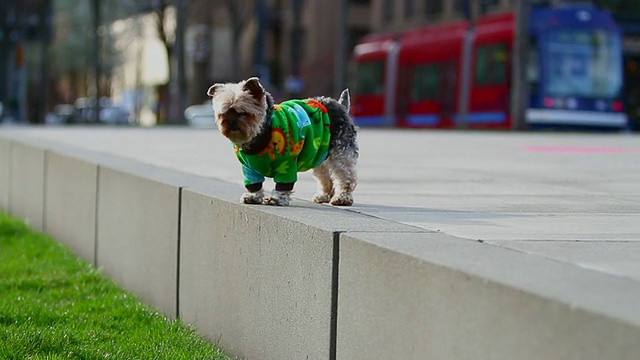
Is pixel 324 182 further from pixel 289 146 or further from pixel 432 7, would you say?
pixel 432 7

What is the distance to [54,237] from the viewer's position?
38.7 ft

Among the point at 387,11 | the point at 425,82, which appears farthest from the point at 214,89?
the point at 387,11

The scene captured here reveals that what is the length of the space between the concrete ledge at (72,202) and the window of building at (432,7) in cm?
4731

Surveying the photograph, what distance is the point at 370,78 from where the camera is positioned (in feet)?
151

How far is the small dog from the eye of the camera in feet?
21.1

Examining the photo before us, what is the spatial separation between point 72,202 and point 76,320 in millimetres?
3660

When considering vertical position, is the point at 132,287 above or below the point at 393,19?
below

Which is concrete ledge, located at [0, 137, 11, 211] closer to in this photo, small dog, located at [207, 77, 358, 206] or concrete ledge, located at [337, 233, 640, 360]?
small dog, located at [207, 77, 358, 206]

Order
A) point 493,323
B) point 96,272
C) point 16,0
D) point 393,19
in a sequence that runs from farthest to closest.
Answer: point 393,19 → point 16,0 → point 96,272 → point 493,323

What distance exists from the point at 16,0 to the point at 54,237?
35566 mm

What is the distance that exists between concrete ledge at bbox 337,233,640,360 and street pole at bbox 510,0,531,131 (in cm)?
3013

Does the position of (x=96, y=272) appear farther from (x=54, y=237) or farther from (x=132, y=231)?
(x=54, y=237)

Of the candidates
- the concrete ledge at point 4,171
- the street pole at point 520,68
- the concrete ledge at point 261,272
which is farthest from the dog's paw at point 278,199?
the street pole at point 520,68

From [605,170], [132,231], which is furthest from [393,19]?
[132,231]
